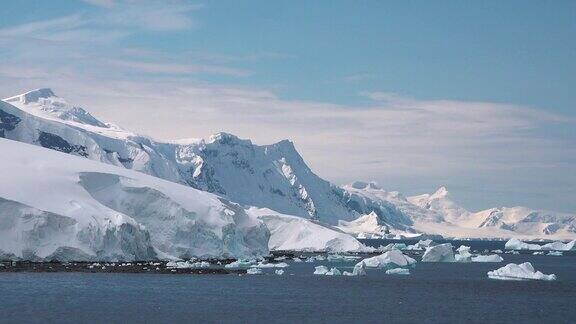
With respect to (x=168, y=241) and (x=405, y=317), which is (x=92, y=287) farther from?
(x=168, y=241)

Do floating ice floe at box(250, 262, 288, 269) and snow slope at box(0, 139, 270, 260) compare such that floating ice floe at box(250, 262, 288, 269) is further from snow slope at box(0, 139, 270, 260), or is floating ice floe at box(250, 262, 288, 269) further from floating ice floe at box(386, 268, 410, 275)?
floating ice floe at box(386, 268, 410, 275)

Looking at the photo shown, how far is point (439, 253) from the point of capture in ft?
344

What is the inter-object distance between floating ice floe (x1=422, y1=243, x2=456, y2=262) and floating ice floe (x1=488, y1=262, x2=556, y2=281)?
21290mm

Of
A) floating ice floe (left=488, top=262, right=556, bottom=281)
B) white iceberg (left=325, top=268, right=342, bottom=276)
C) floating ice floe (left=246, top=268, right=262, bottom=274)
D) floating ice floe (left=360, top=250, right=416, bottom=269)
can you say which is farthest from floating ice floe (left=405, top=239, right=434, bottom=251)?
floating ice floe (left=246, top=268, right=262, bottom=274)

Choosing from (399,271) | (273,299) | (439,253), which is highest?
(439,253)

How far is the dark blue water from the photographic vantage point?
1754 inches

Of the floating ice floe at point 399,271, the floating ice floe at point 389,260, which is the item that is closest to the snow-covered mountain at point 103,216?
the floating ice floe at point 389,260

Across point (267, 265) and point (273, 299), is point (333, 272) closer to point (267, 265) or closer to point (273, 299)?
point (267, 265)

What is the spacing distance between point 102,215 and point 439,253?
4546 centimetres

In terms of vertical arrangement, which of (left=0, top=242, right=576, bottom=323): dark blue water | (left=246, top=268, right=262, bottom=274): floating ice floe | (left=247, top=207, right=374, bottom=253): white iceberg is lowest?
(left=0, top=242, right=576, bottom=323): dark blue water

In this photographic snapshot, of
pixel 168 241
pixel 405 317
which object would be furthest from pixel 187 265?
pixel 405 317

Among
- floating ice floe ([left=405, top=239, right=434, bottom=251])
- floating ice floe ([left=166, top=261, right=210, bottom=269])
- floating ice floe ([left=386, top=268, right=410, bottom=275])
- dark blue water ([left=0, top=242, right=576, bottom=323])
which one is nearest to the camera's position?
dark blue water ([left=0, top=242, right=576, bottom=323])

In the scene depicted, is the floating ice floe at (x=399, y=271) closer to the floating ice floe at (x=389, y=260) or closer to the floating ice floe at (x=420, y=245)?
the floating ice floe at (x=389, y=260)

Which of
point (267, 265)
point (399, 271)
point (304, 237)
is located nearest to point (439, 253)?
point (399, 271)
